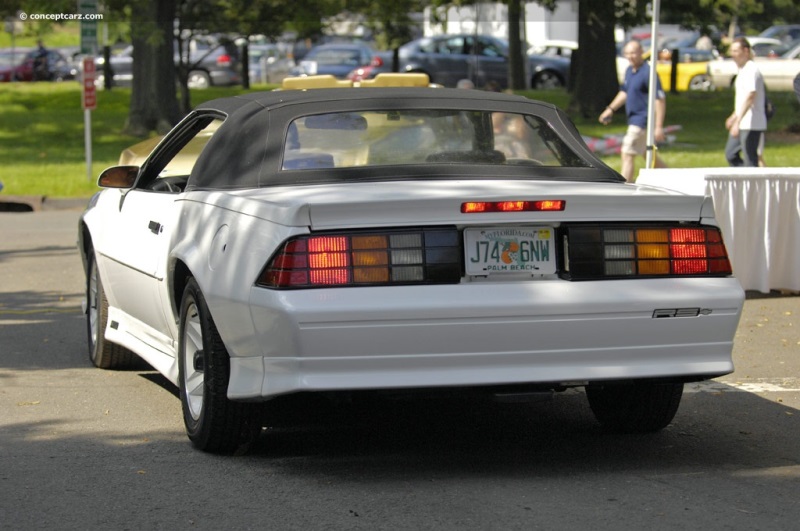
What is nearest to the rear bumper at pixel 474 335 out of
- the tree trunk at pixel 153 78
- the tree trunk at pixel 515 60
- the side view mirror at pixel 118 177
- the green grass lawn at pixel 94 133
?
the side view mirror at pixel 118 177

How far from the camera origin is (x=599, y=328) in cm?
509

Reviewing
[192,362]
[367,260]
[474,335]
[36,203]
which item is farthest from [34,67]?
[474,335]

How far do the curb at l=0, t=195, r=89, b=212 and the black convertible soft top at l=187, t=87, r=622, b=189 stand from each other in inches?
513

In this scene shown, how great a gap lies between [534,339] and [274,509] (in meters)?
1.13

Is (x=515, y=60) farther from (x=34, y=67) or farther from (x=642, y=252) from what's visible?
(x=642, y=252)

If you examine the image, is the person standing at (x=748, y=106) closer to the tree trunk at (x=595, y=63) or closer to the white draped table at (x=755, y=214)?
the white draped table at (x=755, y=214)

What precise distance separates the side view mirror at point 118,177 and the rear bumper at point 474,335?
224 cm

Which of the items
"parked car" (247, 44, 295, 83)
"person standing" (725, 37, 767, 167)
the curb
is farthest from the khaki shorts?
"parked car" (247, 44, 295, 83)

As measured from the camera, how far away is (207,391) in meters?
5.45

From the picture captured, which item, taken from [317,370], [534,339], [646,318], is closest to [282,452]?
[317,370]

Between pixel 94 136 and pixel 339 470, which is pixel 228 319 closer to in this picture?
pixel 339 470

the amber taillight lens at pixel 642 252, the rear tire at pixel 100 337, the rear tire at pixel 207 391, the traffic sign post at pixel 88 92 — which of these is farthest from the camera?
the traffic sign post at pixel 88 92

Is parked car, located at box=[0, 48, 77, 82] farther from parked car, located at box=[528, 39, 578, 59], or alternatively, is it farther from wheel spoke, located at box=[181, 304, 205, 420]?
wheel spoke, located at box=[181, 304, 205, 420]

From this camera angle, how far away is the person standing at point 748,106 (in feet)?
50.1
